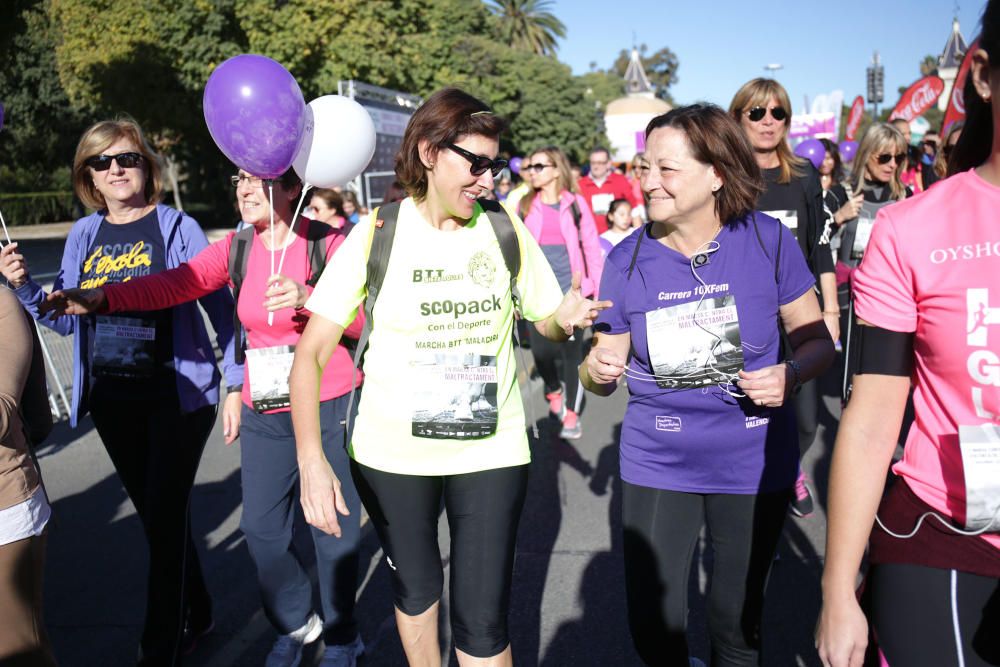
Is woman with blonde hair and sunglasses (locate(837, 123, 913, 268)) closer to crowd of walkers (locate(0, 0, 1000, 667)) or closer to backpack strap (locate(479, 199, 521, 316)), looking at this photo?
crowd of walkers (locate(0, 0, 1000, 667))

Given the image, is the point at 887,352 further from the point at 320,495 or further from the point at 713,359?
the point at 320,495

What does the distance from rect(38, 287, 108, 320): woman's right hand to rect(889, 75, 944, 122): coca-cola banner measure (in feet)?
49.8

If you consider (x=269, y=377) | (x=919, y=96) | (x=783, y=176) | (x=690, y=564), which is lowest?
(x=690, y=564)

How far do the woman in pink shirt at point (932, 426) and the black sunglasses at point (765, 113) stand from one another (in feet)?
8.86

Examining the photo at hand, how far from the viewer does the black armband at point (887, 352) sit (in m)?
1.65

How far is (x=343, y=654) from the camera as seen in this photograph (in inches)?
139

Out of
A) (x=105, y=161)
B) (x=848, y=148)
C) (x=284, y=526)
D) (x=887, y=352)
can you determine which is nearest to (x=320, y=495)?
(x=284, y=526)

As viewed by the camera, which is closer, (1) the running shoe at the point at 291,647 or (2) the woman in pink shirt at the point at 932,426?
(2) the woman in pink shirt at the point at 932,426

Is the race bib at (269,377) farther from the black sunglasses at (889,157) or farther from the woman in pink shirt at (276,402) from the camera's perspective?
the black sunglasses at (889,157)

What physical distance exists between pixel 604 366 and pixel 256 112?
167cm

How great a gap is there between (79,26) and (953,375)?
3274 cm

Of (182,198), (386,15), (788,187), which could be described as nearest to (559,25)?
(182,198)

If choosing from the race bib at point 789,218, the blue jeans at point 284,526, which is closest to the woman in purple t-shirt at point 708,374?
the blue jeans at point 284,526

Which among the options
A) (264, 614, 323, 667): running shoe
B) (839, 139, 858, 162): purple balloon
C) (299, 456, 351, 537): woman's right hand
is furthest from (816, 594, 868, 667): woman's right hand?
(839, 139, 858, 162): purple balloon
